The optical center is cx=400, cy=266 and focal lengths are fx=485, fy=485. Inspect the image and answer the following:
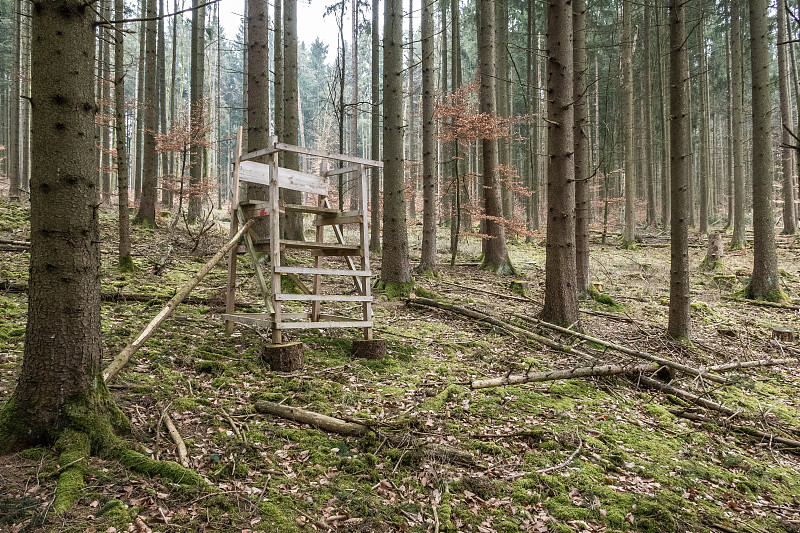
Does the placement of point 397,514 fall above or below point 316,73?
below

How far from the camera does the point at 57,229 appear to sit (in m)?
3.02

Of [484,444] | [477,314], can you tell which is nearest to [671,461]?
[484,444]

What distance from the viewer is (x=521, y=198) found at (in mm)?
32781

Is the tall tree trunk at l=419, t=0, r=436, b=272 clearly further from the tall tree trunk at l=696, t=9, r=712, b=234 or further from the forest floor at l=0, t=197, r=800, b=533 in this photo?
the tall tree trunk at l=696, t=9, r=712, b=234

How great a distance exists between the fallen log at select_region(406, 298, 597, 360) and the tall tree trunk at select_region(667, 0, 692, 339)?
2070 millimetres

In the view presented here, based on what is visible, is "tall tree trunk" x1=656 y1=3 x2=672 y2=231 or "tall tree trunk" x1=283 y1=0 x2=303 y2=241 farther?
"tall tree trunk" x1=656 y1=3 x2=672 y2=231

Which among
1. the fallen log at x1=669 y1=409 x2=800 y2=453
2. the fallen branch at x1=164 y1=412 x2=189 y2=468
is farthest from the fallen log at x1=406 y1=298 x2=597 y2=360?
the fallen branch at x1=164 y1=412 x2=189 y2=468

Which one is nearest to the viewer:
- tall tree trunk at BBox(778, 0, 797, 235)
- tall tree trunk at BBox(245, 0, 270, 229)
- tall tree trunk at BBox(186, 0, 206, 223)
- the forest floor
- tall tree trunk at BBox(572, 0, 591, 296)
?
the forest floor

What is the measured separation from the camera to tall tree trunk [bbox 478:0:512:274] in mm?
12070

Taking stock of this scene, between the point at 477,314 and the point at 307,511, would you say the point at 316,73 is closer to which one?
the point at 477,314

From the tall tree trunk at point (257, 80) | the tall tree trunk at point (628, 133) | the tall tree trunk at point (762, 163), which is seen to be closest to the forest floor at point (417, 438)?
the tall tree trunk at point (257, 80)

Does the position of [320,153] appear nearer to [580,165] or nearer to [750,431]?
[750,431]

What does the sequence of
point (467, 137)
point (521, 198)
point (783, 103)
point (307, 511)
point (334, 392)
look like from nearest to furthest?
point (307, 511) → point (334, 392) → point (467, 137) → point (783, 103) → point (521, 198)

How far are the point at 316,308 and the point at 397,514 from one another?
367 centimetres
